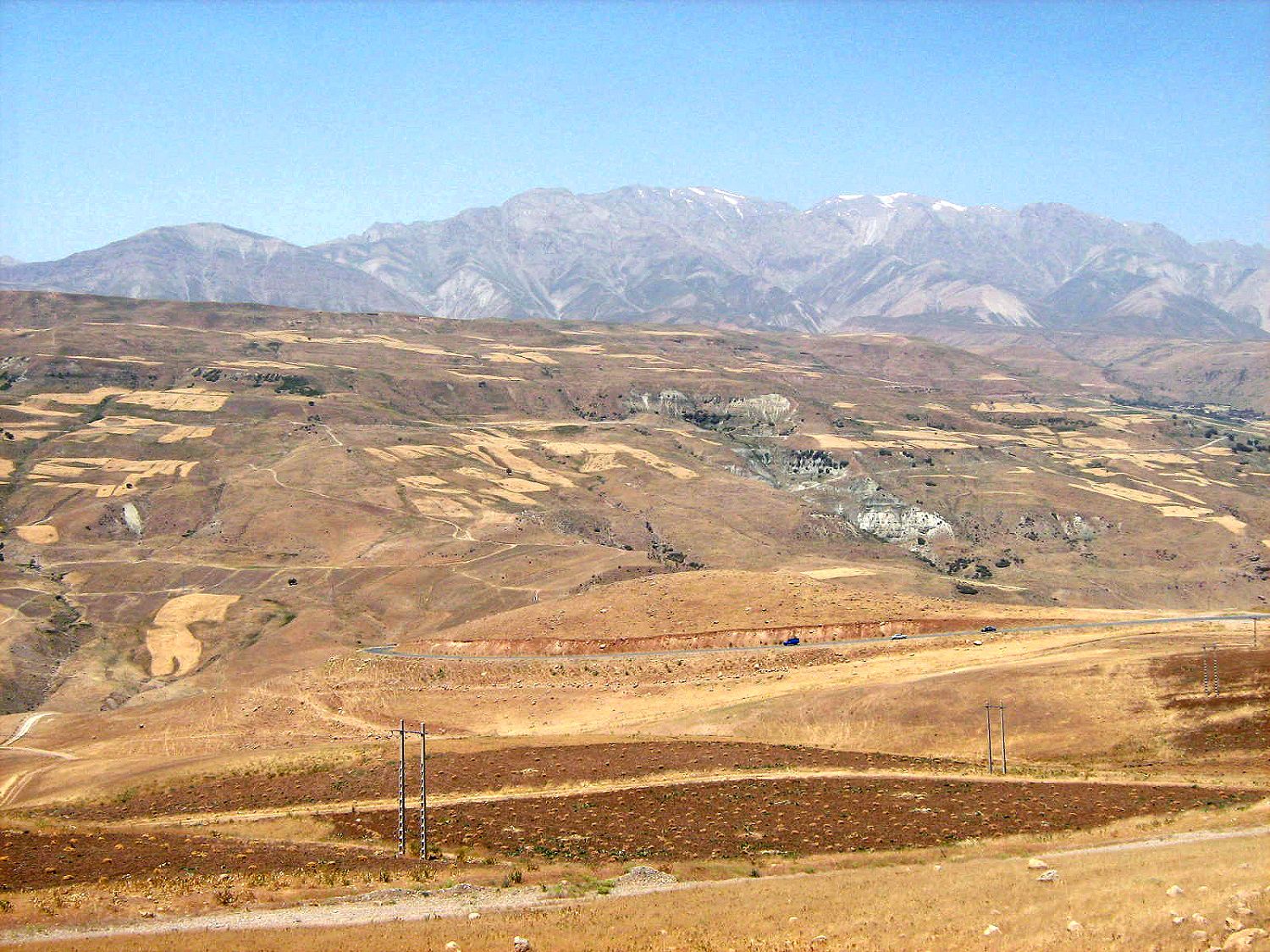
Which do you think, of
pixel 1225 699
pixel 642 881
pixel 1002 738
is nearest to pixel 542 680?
pixel 1002 738

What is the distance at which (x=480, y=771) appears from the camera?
62.1m

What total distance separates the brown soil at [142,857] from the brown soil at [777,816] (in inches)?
162

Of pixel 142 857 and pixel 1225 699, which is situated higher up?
pixel 142 857

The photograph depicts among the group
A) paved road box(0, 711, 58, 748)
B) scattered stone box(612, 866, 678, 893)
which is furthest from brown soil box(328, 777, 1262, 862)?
paved road box(0, 711, 58, 748)

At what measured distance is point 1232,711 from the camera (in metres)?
62.6

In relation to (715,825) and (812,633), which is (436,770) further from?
(812,633)

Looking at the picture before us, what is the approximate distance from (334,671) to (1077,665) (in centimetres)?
6093

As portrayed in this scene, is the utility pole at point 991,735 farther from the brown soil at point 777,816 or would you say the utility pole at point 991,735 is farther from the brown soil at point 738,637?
the brown soil at point 738,637

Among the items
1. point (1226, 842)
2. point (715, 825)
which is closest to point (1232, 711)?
point (1226, 842)

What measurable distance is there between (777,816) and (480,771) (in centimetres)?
1922

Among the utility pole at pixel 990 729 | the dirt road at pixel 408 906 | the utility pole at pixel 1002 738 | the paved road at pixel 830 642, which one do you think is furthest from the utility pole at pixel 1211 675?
the dirt road at pixel 408 906

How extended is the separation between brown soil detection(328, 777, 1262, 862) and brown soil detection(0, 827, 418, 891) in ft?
13.5

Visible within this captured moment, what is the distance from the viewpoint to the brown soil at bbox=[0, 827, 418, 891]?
40.9 metres

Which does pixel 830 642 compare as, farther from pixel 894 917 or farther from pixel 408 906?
pixel 894 917
